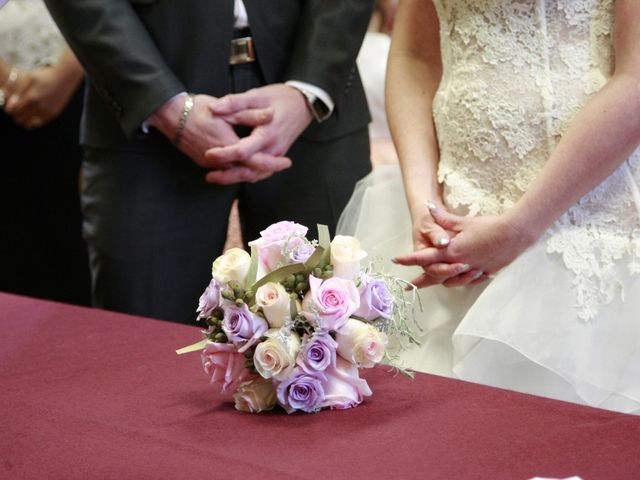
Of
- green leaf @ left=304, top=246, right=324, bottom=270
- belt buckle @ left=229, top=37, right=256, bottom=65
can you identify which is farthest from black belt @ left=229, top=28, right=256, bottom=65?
green leaf @ left=304, top=246, right=324, bottom=270

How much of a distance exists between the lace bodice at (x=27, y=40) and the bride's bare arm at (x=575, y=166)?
1.73 meters

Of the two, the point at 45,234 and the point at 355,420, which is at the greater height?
the point at 355,420

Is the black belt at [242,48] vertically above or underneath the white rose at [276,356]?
above

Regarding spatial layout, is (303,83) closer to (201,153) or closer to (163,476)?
(201,153)

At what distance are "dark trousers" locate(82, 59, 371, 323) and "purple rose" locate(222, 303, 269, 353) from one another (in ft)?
3.18

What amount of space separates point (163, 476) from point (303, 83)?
1170 millimetres

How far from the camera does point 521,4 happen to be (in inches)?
63.3

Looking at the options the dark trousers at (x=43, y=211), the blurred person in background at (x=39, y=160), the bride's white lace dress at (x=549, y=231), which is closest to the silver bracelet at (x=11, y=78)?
the blurred person in background at (x=39, y=160)

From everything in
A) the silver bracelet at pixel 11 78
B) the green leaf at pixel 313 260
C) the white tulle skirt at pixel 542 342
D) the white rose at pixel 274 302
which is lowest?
the silver bracelet at pixel 11 78

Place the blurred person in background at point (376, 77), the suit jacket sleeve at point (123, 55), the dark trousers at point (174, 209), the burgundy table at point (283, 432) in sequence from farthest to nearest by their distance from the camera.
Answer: the blurred person in background at point (376, 77) → the dark trousers at point (174, 209) → the suit jacket sleeve at point (123, 55) → the burgundy table at point (283, 432)

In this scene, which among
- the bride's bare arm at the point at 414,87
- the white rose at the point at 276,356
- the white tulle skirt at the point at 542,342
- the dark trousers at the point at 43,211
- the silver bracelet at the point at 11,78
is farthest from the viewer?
the dark trousers at the point at 43,211

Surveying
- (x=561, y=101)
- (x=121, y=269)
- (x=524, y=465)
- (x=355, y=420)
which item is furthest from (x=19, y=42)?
(x=524, y=465)

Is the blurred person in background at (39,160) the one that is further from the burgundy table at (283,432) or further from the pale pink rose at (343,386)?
the pale pink rose at (343,386)

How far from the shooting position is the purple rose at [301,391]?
1.20m
